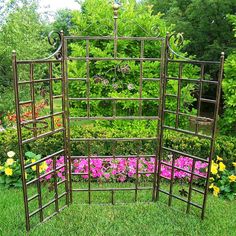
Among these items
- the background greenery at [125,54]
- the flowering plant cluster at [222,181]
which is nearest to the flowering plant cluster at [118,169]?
the flowering plant cluster at [222,181]

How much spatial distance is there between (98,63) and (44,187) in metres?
2.38

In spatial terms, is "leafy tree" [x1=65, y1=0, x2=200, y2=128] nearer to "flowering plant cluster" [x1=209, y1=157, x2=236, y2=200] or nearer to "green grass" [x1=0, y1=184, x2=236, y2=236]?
"flowering plant cluster" [x1=209, y1=157, x2=236, y2=200]

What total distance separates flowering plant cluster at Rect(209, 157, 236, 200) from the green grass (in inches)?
5.1

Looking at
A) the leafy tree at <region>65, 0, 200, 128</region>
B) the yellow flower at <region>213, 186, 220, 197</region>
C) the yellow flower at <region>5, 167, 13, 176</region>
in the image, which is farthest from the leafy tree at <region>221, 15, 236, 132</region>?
the yellow flower at <region>5, 167, 13, 176</region>

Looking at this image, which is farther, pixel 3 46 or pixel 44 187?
pixel 3 46

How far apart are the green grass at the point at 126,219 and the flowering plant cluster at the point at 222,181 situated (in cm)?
13

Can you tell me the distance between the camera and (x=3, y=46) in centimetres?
624

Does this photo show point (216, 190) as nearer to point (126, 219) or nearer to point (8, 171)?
point (126, 219)

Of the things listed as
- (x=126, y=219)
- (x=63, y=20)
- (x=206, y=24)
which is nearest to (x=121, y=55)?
(x=126, y=219)

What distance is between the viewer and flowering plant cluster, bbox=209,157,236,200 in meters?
3.54

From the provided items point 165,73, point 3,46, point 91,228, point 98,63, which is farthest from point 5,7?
point 91,228

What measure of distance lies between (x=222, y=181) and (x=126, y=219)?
1.36 metres

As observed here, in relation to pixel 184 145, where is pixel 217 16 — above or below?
above

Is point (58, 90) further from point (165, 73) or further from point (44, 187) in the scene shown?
point (165, 73)
